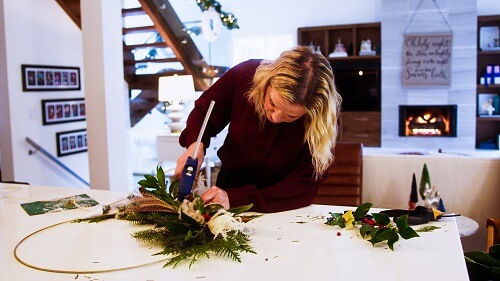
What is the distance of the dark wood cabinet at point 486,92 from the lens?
23.3 feet

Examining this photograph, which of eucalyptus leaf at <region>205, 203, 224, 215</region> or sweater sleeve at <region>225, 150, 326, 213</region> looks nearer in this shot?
eucalyptus leaf at <region>205, 203, 224, 215</region>

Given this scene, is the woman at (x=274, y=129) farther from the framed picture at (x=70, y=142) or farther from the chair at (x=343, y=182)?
the framed picture at (x=70, y=142)

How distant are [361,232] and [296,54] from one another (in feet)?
1.97

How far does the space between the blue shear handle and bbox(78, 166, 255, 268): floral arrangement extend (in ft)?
0.06

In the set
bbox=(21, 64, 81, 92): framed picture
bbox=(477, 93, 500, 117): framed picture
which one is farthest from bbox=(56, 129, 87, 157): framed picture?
bbox=(477, 93, 500, 117): framed picture

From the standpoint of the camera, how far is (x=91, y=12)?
4008mm

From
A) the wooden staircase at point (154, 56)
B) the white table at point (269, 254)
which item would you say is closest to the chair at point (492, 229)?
the white table at point (269, 254)

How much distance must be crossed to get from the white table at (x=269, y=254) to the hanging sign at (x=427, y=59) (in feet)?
20.3

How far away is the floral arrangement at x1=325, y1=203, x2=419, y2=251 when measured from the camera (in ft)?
4.19

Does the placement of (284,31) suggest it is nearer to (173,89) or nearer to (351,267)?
(173,89)

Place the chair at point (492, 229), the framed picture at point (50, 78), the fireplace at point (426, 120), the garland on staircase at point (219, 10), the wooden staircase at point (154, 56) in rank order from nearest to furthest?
the chair at point (492, 229) < the framed picture at point (50, 78) < the wooden staircase at point (154, 56) < the garland on staircase at point (219, 10) < the fireplace at point (426, 120)

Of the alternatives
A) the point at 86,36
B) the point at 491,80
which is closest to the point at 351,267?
the point at 86,36

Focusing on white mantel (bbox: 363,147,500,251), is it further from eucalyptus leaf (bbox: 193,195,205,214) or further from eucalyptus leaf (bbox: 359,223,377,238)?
eucalyptus leaf (bbox: 193,195,205,214)

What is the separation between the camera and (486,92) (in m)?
7.28
